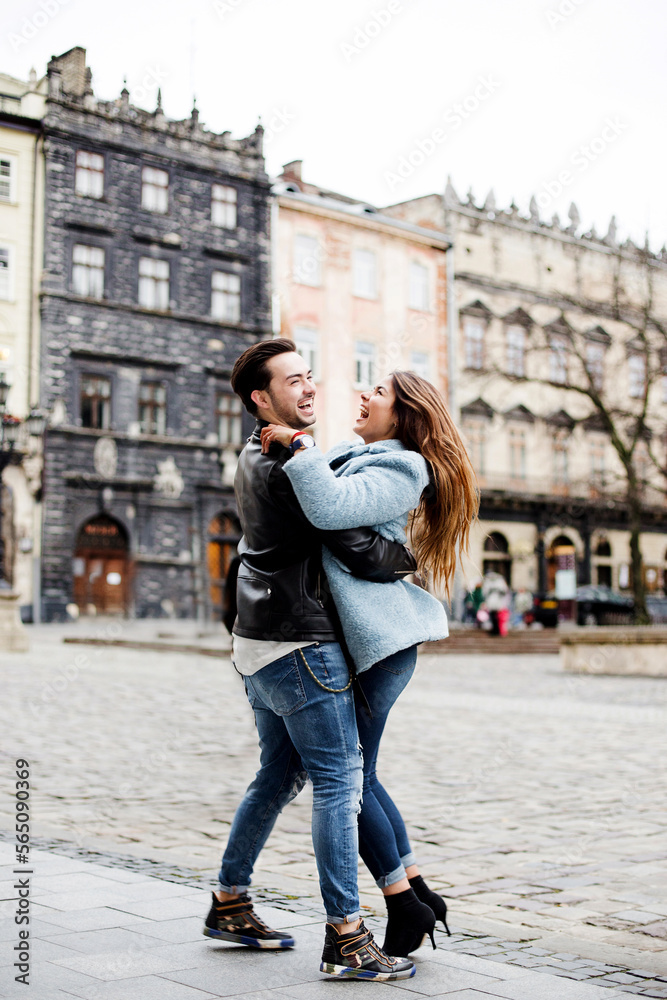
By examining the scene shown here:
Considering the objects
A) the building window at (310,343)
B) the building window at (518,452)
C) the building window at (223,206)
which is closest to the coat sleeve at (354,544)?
the building window at (223,206)

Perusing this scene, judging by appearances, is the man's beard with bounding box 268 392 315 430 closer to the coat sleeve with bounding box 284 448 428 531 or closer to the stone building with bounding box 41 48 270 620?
the coat sleeve with bounding box 284 448 428 531

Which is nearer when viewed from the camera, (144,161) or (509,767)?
(509,767)

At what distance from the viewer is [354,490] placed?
3258 mm

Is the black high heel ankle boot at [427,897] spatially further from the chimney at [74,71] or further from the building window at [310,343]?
the building window at [310,343]

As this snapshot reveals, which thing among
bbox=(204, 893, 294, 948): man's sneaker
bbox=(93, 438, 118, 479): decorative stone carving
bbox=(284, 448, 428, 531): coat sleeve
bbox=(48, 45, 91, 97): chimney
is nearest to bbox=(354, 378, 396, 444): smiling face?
bbox=(284, 448, 428, 531): coat sleeve

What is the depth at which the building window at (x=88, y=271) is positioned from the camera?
3262 cm

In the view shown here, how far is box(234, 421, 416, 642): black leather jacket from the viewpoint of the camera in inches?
128

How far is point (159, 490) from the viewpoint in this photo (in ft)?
109

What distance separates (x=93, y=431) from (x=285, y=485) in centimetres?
2974

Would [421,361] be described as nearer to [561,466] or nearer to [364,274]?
[364,274]

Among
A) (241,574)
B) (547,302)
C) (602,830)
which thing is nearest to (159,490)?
(547,302)

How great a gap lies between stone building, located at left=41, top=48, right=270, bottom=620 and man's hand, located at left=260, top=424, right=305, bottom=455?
A: 26.9 metres

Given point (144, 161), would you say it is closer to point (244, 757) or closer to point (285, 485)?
point (244, 757)

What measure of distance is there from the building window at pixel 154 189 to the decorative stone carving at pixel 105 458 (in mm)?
7253
